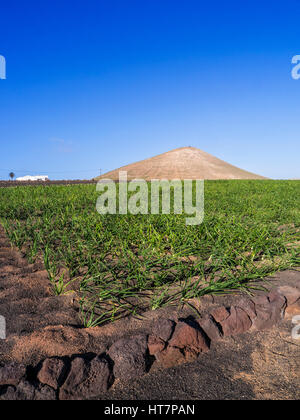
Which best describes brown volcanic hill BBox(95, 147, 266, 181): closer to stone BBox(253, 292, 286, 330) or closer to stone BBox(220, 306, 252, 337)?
stone BBox(253, 292, 286, 330)

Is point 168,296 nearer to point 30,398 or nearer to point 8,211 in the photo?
point 30,398

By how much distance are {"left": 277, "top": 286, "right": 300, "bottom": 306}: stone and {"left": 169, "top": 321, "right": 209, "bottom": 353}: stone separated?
40.4 inches

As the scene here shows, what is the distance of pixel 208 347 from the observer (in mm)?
2039

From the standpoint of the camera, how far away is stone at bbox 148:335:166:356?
189 cm

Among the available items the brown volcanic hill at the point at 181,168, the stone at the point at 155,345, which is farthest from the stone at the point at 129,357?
the brown volcanic hill at the point at 181,168

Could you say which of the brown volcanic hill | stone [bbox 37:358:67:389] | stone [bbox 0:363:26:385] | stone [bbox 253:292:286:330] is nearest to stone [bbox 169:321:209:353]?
stone [bbox 253:292:286:330]

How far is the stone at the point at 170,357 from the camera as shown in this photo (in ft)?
6.12

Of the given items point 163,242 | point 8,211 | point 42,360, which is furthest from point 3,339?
point 8,211

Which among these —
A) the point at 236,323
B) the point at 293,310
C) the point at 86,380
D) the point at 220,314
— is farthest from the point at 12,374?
the point at 293,310

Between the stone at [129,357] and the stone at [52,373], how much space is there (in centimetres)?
33

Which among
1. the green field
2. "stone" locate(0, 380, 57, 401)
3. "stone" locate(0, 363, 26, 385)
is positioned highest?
the green field

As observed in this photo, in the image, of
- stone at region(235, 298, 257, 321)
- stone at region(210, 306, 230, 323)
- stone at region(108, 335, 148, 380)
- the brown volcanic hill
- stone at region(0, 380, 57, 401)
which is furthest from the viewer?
the brown volcanic hill

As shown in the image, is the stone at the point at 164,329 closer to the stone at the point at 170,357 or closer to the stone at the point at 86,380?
the stone at the point at 170,357
